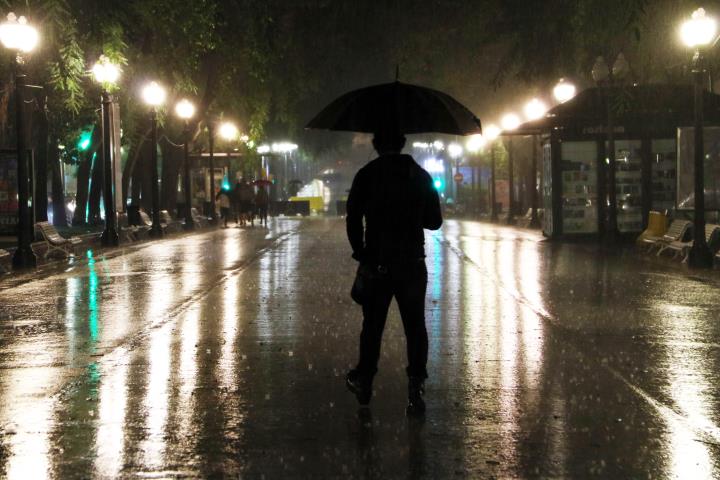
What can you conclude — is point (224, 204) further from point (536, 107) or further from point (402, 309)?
point (402, 309)

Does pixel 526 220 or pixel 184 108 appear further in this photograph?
pixel 526 220

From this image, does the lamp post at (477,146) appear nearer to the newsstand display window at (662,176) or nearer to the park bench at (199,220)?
the park bench at (199,220)

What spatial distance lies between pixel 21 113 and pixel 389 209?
17.4 metres

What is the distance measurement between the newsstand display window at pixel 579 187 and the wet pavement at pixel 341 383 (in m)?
14.5

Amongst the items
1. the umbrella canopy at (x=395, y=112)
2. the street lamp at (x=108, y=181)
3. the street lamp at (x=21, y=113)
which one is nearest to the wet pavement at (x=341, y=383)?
the umbrella canopy at (x=395, y=112)

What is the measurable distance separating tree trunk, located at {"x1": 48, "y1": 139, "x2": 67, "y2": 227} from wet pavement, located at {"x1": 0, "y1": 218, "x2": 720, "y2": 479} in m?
32.6

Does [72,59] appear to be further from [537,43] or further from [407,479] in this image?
[407,479]

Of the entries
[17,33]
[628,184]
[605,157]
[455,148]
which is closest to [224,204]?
[605,157]

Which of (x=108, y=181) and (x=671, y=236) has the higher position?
(x=108, y=181)

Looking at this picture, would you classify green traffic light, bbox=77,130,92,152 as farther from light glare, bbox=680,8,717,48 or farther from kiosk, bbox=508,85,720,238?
light glare, bbox=680,8,717,48

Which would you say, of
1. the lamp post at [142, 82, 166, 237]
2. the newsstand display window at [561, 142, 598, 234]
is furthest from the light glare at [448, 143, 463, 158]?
the newsstand display window at [561, 142, 598, 234]

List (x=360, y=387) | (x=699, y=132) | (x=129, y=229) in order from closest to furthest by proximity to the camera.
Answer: (x=360, y=387)
(x=699, y=132)
(x=129, y=229)

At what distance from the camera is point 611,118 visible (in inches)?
1175

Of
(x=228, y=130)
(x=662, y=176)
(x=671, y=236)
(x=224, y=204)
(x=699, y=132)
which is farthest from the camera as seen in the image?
(x=228, y=130)
